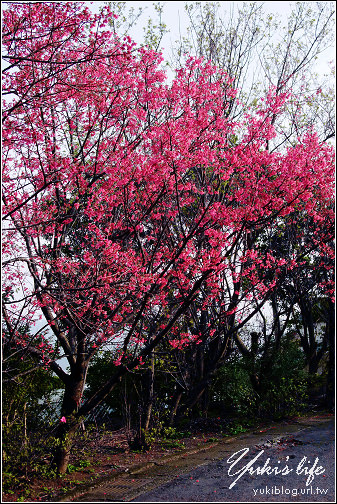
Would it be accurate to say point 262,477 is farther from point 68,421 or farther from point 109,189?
point 109,189

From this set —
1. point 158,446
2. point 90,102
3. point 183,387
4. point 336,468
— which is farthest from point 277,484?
point 90,102

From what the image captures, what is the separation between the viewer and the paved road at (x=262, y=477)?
5160 millimetres

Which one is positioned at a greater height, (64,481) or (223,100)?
(223,100)

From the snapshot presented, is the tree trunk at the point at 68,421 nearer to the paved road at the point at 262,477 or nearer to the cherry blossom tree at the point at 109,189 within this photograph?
the cherry blossom tree at the point at 109,189

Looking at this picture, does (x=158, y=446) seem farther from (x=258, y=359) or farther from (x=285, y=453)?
(x=258, y=359)

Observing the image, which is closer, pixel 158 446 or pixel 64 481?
pixel 64 481

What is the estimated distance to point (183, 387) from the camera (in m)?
8.62

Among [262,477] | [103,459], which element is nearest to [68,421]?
[103,459]

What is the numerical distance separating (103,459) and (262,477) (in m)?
2.42

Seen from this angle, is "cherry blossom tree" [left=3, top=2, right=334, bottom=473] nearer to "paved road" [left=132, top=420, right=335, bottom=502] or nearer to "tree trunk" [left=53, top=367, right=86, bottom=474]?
"tree trunk" [left=53, top=367, right=86, bottom=474]

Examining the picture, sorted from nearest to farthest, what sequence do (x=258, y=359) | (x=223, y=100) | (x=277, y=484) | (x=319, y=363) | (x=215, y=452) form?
1. (x=277, y=484)
2. (x=215, y=452)
3. (x=223, y=100)
4. (x=258, y=359)
5. (x=319, y=363)

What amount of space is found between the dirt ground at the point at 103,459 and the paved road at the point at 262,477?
0.79 meters

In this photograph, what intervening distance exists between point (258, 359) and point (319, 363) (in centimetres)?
359

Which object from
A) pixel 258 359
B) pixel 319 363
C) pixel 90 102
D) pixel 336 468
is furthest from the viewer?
pixel 319 363
